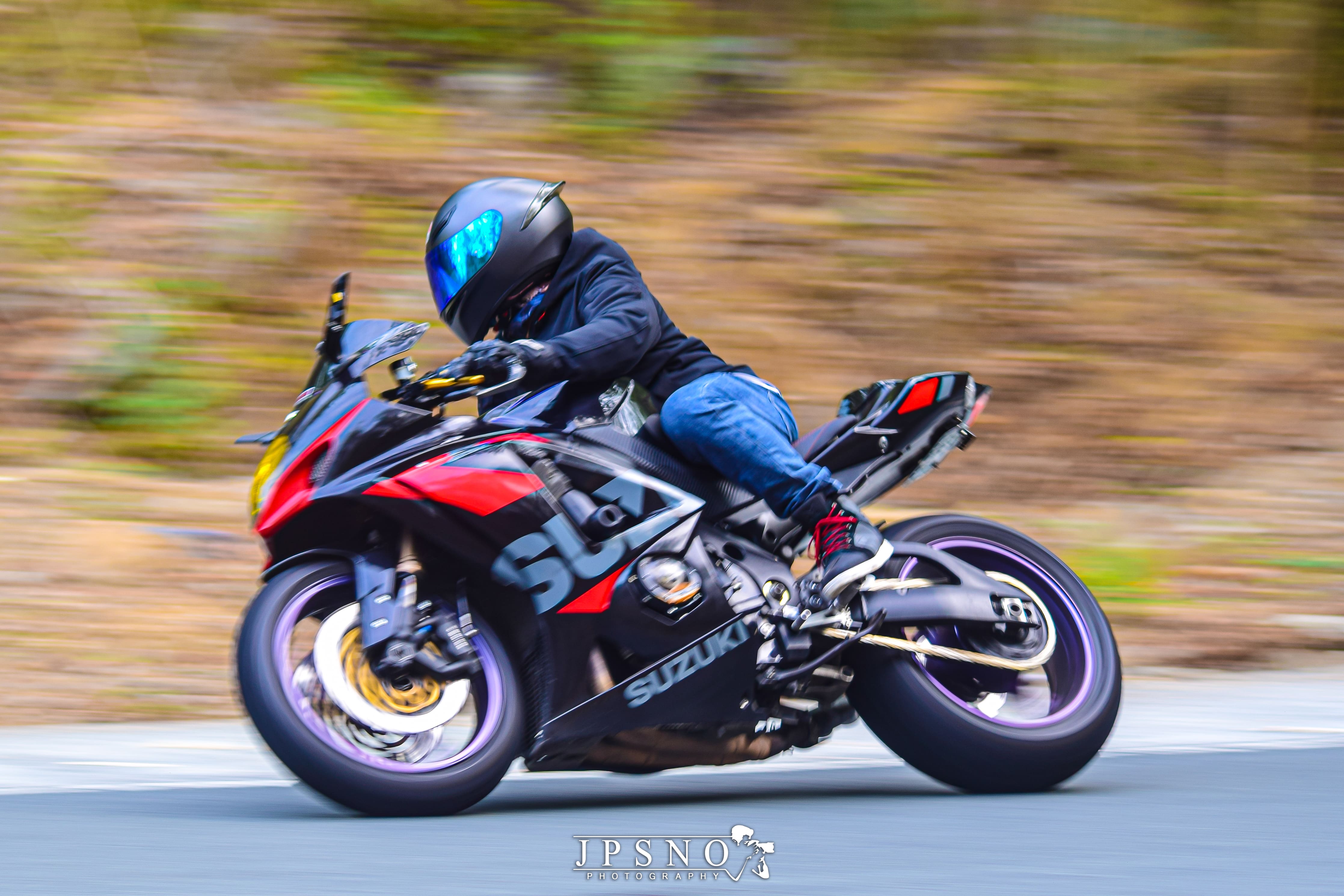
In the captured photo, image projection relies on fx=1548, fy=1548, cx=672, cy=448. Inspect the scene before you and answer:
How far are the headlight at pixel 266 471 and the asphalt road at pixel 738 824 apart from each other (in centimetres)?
74

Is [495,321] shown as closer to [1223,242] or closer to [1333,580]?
[1333,580]

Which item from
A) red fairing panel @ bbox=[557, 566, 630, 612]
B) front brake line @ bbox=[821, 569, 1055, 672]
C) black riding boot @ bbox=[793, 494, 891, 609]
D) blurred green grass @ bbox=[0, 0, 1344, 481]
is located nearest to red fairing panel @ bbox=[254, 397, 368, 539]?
red fairing panel @ bbox=[557, 566, 630, 612]

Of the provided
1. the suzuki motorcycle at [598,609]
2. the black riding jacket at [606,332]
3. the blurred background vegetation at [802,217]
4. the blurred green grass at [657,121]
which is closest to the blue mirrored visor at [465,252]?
the black riding jacket at [606,332]

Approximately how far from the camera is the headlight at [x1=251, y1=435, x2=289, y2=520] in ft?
12.0

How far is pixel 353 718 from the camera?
3543 mm

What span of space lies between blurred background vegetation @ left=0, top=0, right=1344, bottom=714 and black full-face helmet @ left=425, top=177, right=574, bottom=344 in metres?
3.23

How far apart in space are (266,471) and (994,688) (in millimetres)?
1996

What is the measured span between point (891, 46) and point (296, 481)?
7.93 metres

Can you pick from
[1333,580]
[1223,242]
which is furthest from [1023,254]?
[1333,580]

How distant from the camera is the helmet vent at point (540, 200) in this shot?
161 inches

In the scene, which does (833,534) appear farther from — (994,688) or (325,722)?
(325,722)

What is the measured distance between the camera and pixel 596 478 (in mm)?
3914

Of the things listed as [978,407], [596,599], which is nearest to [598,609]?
[596,599]

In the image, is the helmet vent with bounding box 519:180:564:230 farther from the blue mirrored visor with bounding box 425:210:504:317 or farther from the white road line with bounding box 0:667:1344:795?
the white road line with bounding box 0:667:1344:795
